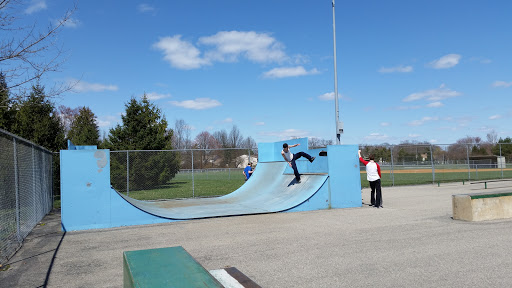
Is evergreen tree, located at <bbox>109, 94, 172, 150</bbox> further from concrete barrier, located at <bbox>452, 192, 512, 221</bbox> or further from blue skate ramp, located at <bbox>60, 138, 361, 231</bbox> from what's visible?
concrete barrier, located at <bbox>452, 192, 512, 221</bbox>

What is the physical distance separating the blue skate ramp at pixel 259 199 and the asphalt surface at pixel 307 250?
1017 mm

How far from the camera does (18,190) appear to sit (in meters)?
8.38

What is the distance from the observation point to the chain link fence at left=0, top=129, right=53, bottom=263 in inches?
285

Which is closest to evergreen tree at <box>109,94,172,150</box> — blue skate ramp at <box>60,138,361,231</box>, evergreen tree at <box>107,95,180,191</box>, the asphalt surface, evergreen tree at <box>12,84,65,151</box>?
evergreen tree at <box>107,95,180,191</box>

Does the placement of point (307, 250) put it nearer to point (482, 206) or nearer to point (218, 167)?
point (482, 206)

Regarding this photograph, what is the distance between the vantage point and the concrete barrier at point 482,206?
870 centimetres

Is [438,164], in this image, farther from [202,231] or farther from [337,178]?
[202,231]

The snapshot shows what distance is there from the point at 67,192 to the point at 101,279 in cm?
504

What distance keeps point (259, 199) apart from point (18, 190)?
7639 millimetres

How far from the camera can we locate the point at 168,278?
3203 millimetres

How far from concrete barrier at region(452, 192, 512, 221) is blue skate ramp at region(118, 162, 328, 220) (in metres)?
4.08

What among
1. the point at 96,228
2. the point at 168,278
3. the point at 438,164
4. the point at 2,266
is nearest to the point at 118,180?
the point at 96,228

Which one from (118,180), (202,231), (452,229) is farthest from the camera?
(118,180)

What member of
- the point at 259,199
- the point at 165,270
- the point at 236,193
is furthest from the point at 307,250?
the point at 236,193
